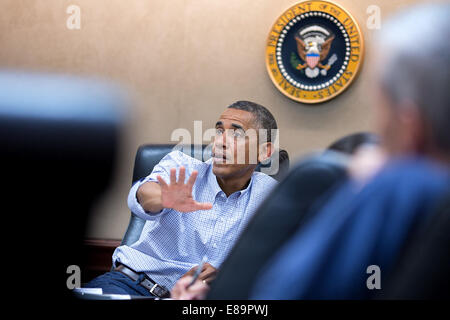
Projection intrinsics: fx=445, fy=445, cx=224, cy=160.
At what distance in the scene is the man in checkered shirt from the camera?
1492mm

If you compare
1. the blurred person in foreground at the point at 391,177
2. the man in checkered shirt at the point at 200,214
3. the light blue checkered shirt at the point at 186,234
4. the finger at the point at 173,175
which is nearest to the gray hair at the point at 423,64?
the blurred person in foreground at the point at 391,177

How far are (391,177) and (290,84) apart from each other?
6.35 feet

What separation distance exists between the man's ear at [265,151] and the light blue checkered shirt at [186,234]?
0.15 meters

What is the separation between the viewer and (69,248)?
0.72 ft

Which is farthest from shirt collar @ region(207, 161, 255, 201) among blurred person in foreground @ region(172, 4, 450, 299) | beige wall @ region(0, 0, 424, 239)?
blurred person in foreground @ region(172, 4, 450, 299)

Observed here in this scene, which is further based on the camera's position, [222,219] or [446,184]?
[222,219]

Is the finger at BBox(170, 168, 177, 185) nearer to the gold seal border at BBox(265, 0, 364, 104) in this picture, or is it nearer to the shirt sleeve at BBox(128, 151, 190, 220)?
the shirt sleeve at BBox(128, 151, 190, 220)

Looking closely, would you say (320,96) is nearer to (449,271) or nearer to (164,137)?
(164,137)

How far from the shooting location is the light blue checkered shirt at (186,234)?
154 centimetres

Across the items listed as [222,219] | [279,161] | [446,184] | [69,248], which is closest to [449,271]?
[446,184]

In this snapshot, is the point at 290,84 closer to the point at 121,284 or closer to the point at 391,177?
the point at 121,284
